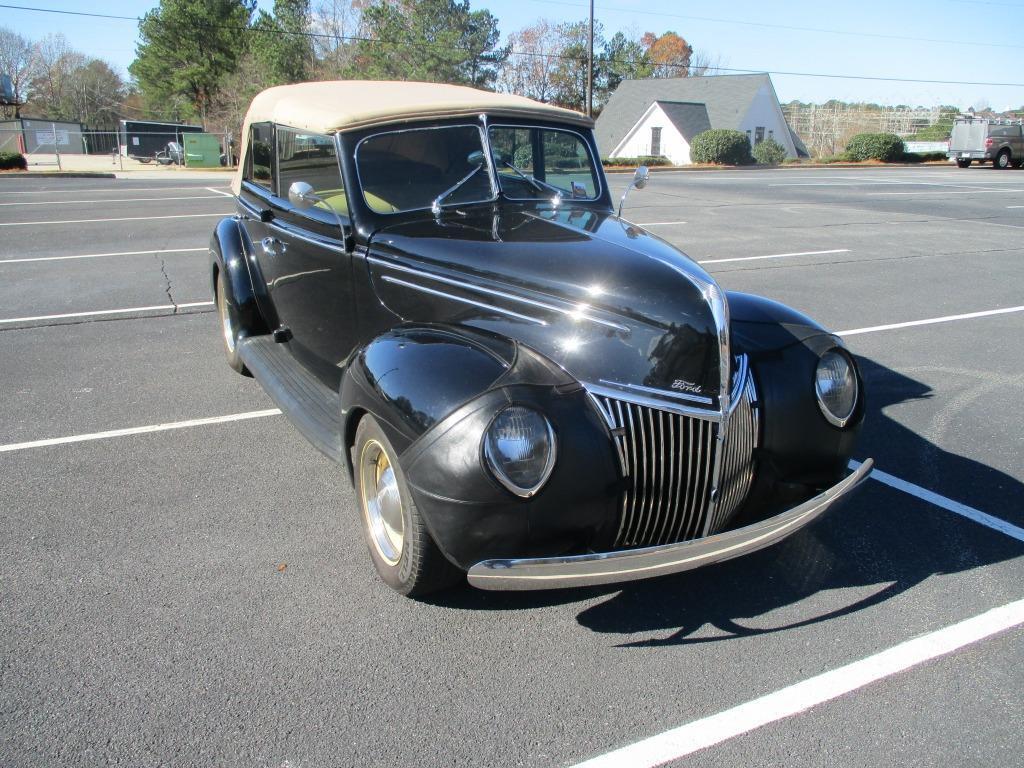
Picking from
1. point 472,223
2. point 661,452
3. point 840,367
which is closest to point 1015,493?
point 840,367

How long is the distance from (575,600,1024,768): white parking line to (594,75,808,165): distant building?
46001mm

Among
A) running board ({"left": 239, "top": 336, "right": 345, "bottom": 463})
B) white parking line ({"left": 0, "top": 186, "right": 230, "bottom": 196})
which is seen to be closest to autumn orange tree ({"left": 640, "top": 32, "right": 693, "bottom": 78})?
white parking line ({"left": 0, "top": 186, "right": 230, "bottom": 196})

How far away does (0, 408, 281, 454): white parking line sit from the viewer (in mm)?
4539

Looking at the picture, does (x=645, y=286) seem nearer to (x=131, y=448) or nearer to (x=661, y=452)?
(x=661, y=452)

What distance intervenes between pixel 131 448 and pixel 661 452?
318cm

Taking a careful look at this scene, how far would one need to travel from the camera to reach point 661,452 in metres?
2.81

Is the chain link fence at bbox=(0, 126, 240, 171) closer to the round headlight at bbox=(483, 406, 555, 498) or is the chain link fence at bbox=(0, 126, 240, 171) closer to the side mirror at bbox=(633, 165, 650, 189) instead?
the side mirror at bbox=(633, 165, 650, 189)

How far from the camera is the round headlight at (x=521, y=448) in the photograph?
2578mm

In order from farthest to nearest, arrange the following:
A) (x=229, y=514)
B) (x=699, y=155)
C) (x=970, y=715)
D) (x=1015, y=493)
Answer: (x=699, y=155) → (x=1015, y=493) → (x=229, y=514) → (x=970, y=715)

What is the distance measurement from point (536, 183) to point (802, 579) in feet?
7.83

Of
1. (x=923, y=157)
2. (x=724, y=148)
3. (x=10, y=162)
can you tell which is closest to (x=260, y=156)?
(x=10, y=162)

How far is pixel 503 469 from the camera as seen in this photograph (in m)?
2.58

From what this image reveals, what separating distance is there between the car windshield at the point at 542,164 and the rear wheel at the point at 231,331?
2.20m

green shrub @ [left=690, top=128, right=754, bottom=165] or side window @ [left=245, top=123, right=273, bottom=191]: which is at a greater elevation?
green shrub @ [left=690, top=128, right=754, bottom=165]
